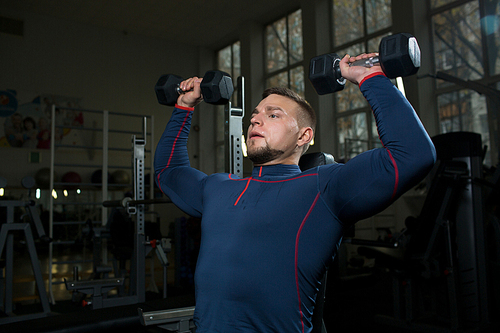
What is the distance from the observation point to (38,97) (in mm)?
8266

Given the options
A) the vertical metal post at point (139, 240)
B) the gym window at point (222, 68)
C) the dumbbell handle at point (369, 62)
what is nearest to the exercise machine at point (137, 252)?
the vertical metal post at point (139, 240)

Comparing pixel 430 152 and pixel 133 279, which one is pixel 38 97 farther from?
pixel 430 152

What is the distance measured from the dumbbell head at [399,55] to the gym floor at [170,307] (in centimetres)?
187

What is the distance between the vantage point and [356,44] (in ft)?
23.3

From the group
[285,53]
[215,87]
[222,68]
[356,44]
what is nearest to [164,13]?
[222,68]

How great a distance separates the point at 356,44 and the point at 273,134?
660 centimetres

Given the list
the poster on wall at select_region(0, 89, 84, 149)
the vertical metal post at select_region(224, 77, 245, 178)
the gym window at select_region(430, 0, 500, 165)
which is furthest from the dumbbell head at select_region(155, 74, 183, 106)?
the poster on wall at select_region(0, 89, 84, 149)

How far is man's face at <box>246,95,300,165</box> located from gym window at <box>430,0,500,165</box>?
4.84 meters

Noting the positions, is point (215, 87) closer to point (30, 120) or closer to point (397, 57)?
point (397, 57)

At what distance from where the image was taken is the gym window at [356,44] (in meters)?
6.71

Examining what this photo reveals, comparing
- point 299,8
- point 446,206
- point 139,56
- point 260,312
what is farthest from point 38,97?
point 260,312

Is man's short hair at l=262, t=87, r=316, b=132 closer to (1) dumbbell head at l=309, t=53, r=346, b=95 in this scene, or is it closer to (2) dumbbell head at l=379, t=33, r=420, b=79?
(1) dumbbell head at l=309, t=53, r=346, b=95

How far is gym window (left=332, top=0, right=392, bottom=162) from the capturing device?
6.71 m

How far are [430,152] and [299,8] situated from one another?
26.4 ft
